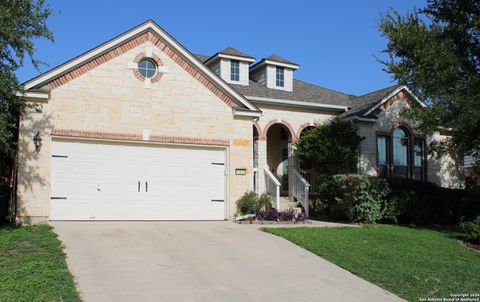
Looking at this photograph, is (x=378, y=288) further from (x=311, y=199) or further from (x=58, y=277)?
(x=311, y=199)

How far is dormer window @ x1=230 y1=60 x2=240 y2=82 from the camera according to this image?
2212 centimetres

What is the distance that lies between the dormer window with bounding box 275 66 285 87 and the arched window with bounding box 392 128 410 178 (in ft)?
18.1

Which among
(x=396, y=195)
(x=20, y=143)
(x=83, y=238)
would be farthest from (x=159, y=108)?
(x=396, y=195)

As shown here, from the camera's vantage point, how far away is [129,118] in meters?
14.7

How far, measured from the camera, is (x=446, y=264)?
10492 millimetres

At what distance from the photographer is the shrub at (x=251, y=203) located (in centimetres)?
1558

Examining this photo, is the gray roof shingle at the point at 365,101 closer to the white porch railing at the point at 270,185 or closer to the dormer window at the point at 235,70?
the dormer window at the point at 235,70

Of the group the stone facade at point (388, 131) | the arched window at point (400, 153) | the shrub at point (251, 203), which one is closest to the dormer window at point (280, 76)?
the stone facade at point (388, 131)

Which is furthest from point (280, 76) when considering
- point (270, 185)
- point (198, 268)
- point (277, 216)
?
point (198, 268)

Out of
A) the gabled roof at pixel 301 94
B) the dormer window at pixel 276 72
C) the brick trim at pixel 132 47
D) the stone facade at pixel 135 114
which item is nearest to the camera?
the stone facade at pixel 135 114

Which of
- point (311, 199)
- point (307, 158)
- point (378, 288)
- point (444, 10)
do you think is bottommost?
point (378, 288)

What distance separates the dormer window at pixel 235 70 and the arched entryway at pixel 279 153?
2.74 m

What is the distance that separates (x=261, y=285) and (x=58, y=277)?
11.0 feet

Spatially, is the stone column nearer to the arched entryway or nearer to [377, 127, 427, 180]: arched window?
the arched entryway
